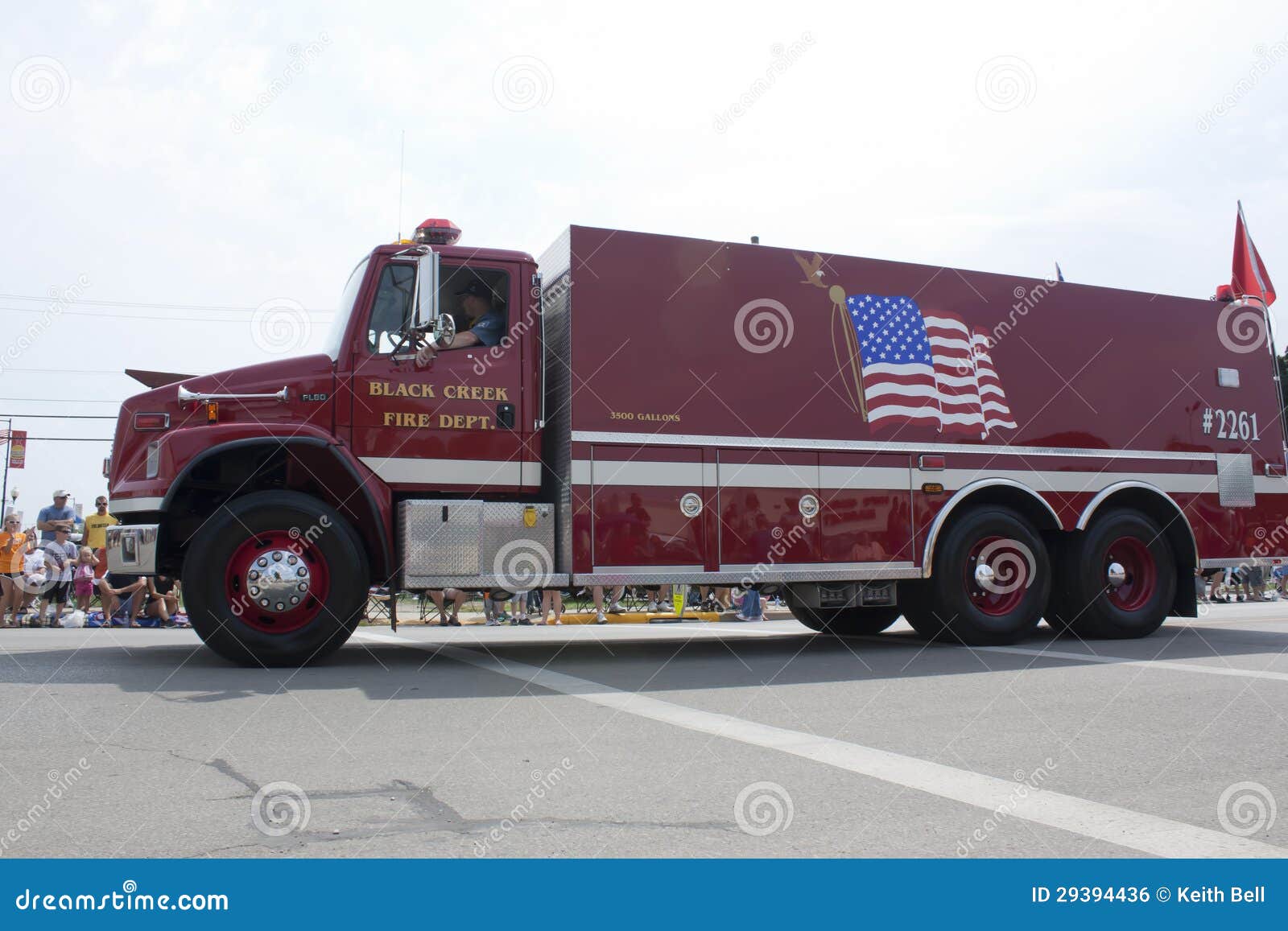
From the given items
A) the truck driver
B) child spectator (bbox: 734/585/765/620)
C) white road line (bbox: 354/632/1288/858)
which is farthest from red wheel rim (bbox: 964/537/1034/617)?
child spectator (bbox: 734/585/765/620)

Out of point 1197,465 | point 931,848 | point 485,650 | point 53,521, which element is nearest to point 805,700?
point 931,848

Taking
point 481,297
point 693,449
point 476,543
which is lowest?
point 476,543

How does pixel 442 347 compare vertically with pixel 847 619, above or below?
above

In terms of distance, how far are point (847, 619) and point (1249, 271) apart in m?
6.23

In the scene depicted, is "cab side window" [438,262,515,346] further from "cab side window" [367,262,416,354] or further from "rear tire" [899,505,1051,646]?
"rear tire" [899,505,1051,646]

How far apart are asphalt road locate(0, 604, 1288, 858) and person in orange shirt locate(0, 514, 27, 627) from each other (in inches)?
224

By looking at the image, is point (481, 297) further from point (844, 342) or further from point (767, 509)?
point (844, 342)

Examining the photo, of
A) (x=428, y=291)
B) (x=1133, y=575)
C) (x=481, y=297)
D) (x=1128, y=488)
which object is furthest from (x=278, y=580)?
(x=1133, y=575)

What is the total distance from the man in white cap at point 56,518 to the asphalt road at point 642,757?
5785 millimetres

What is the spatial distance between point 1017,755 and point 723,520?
396cm

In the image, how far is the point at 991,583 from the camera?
9602 millimetres

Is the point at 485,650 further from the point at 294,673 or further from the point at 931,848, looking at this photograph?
the point at 931,848

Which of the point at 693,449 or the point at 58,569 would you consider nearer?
→ the point at 693,449

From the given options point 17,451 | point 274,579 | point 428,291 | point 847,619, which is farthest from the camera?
point 17,451
